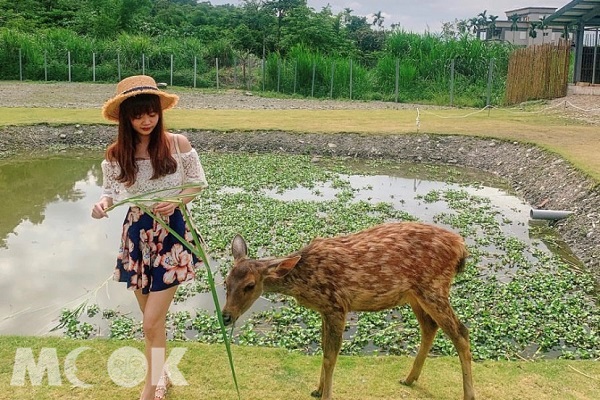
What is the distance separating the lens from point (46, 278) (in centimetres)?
734

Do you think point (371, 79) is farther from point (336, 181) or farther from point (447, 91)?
point (336, 181)

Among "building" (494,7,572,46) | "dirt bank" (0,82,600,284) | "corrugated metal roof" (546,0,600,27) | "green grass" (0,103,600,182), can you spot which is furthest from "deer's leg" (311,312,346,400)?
"building" (494,7,572,46)

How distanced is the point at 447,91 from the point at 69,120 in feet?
53.7

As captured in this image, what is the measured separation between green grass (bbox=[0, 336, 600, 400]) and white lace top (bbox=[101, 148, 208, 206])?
4.52 ft

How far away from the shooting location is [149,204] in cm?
392

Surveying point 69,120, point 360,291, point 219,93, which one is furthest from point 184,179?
point 219,93

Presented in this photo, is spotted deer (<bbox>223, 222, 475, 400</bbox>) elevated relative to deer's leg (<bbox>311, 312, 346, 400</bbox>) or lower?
elevated

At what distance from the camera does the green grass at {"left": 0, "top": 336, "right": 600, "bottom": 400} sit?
4.38 metres

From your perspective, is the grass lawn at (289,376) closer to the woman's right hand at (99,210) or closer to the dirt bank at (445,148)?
the woman's right hand at (99,210)

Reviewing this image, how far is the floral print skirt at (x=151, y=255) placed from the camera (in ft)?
12.9

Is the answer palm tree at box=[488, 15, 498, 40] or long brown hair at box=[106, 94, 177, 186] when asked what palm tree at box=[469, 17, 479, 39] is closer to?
palm tree at box=[488, 15, 498, 40]

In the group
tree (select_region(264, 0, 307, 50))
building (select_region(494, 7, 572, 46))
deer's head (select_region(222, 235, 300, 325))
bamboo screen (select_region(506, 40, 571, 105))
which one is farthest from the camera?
building (select_region(494, 7, 572, 46))

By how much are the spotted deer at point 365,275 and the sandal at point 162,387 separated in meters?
0.99

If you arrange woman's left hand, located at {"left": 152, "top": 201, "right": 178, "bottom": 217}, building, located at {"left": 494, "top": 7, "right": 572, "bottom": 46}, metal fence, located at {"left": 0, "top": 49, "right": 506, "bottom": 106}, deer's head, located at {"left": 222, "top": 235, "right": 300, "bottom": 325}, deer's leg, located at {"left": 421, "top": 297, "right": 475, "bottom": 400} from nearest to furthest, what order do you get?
deer's head, located at {"left": 222, "top": 235, "right": 300, "bottom": 325}, woman's left hand, located at {"left": 152, "top": 201, "right": 178, "bottom": 217}, deer's leg, located at {"left": 421, "top": 297, "right": 475, "bottom": 400}, metal fence, located at {"left": 0, "top": 49, "right": 506, "bottom": 106}, building, located at {"left": 494, "top": 7, "right": 572, "bottom": 46}
